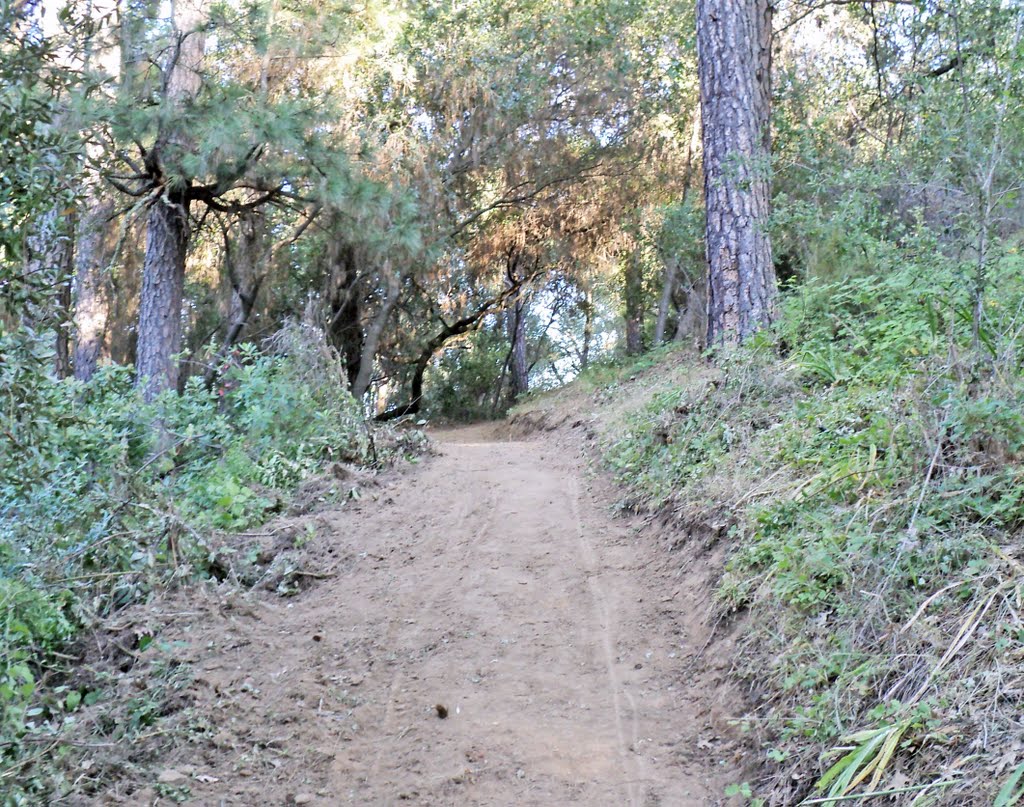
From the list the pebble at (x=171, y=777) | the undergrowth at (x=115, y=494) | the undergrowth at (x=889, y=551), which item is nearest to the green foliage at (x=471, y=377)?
the undergrowth at (x=115, y=494)

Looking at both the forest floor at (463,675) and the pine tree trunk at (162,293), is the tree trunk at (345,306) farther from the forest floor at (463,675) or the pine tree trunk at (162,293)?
the forest floor at (463,675)

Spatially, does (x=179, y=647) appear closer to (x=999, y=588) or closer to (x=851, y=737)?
(x=851, y=737)

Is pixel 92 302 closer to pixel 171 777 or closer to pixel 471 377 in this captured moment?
pixel 471 377

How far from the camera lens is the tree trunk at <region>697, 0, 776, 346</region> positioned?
9008 mm

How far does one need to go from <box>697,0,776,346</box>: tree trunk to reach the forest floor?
A: 9.75ft

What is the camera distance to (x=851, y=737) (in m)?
3.39

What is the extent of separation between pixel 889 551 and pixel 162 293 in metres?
9.77

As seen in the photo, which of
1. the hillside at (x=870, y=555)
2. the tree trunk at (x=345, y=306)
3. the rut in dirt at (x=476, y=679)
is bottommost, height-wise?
the rut in dirt at (x=476, y=679)

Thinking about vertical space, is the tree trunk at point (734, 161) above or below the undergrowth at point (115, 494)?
above

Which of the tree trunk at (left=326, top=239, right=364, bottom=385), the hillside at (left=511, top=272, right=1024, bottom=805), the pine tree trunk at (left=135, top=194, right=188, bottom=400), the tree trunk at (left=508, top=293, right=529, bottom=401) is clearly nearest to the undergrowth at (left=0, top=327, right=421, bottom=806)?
the pine tree trunk at (left=135, top=194, right=188, bottom=400)

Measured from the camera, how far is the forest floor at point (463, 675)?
163 inches

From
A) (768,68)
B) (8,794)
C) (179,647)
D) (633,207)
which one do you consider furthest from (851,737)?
(633,207)

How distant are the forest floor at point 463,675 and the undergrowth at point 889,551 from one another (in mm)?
432

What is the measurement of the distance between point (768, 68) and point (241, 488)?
7193 mm
